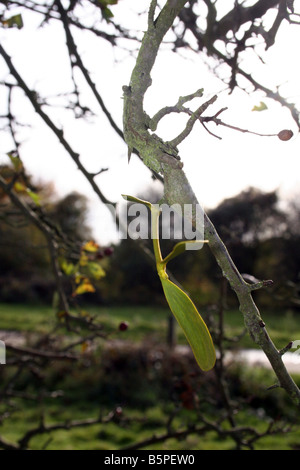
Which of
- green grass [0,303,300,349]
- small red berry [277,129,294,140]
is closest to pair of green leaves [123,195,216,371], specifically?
small red berry [277,129,294,140]

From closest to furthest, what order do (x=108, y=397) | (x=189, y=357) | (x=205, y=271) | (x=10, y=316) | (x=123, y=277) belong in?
1. (x=108, y=397)
2. (x=189, y=357)
3. (x=205, y=271)
4. (x=10, y=316)
5. (x=123, y=277)

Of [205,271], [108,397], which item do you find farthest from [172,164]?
[205,271]

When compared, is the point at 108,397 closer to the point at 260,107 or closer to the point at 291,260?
the point at 260,107

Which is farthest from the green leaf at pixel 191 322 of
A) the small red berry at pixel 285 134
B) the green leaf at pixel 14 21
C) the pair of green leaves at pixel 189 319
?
the green leaf at pixel 14 21

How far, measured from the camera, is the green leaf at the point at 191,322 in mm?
356

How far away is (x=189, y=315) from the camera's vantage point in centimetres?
36

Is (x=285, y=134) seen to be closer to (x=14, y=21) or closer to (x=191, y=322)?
(x=191, y=322)

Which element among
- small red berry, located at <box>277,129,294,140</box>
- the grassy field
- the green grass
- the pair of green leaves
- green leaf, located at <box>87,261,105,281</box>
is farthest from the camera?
the green grass

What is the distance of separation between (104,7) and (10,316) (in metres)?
8.50

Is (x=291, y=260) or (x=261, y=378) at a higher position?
(x=291, y=260)

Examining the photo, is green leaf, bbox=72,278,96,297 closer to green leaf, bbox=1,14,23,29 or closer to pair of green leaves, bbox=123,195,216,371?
green leaf, bbox=1,14,23,29

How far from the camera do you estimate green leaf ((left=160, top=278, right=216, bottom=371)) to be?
14.0 inches

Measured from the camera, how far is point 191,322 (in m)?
0.36
